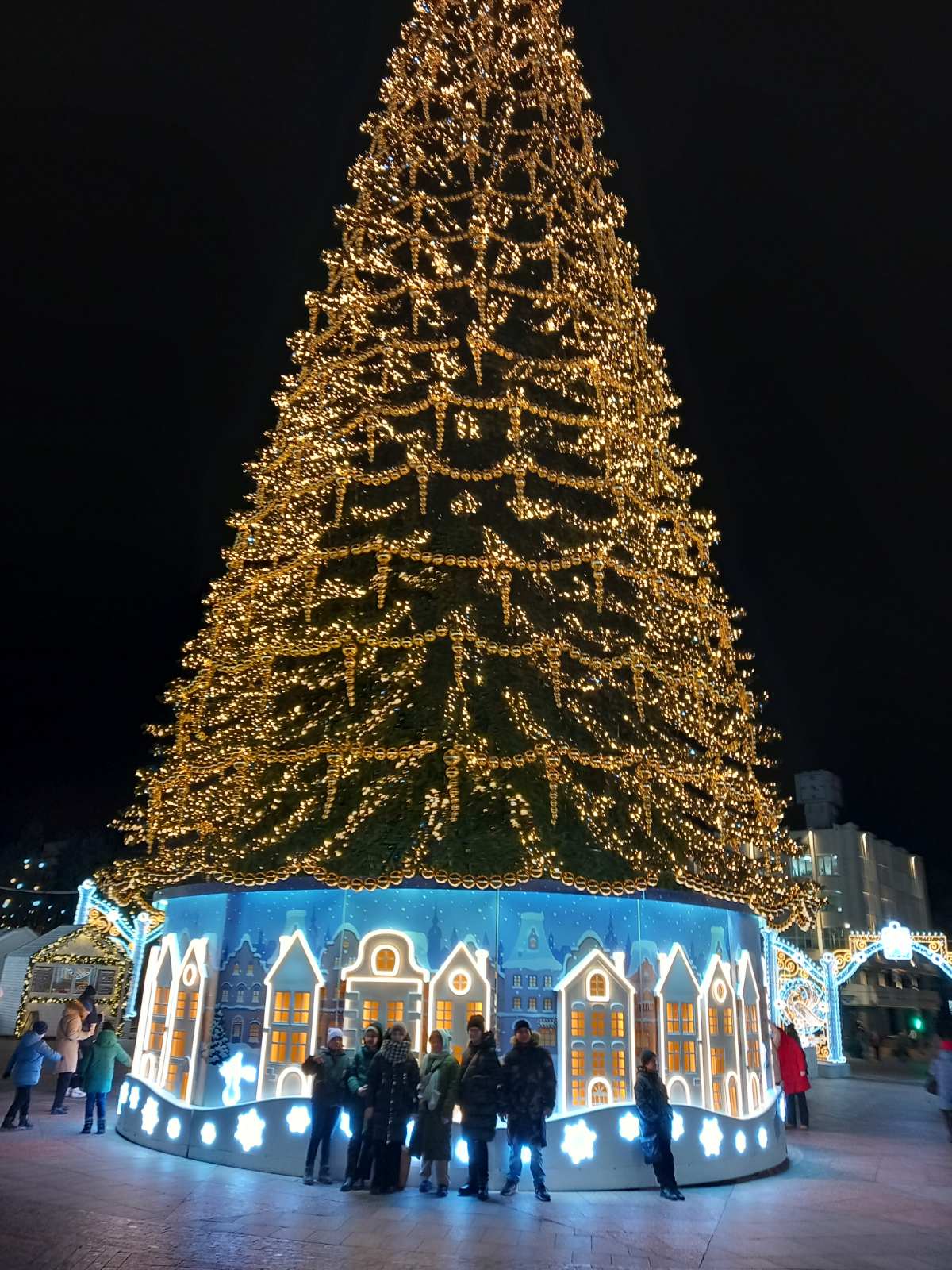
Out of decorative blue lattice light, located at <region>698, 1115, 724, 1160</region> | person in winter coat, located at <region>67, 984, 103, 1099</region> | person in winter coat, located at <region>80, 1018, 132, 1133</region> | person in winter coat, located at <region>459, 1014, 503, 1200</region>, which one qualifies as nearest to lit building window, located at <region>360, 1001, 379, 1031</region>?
person in winter coat, located at <region>459, 1014, 503, 1200</region>

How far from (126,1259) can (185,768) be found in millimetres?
6482

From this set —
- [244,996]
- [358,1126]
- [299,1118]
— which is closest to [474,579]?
[244,996]

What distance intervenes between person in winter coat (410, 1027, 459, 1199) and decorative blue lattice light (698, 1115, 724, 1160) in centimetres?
284

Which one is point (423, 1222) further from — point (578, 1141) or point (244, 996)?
point (244, 996)

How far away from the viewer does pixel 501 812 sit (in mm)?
9938

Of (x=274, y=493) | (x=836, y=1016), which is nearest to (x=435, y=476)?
(x=274, y=493)

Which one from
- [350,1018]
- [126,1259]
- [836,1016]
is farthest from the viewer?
[836,1016]

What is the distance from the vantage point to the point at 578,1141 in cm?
891

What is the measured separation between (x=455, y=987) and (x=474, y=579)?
15.8 feet

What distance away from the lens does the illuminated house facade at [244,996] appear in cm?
960

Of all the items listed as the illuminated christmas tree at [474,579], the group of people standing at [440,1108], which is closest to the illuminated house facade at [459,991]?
the group of people standing at [440,1108]

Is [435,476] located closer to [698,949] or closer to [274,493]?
[274,493]

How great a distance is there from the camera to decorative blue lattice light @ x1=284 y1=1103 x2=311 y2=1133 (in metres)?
9.01

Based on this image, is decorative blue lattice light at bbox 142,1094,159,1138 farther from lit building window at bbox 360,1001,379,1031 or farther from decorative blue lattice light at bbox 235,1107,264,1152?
lit building window at bbox 360,1001,379,1031
